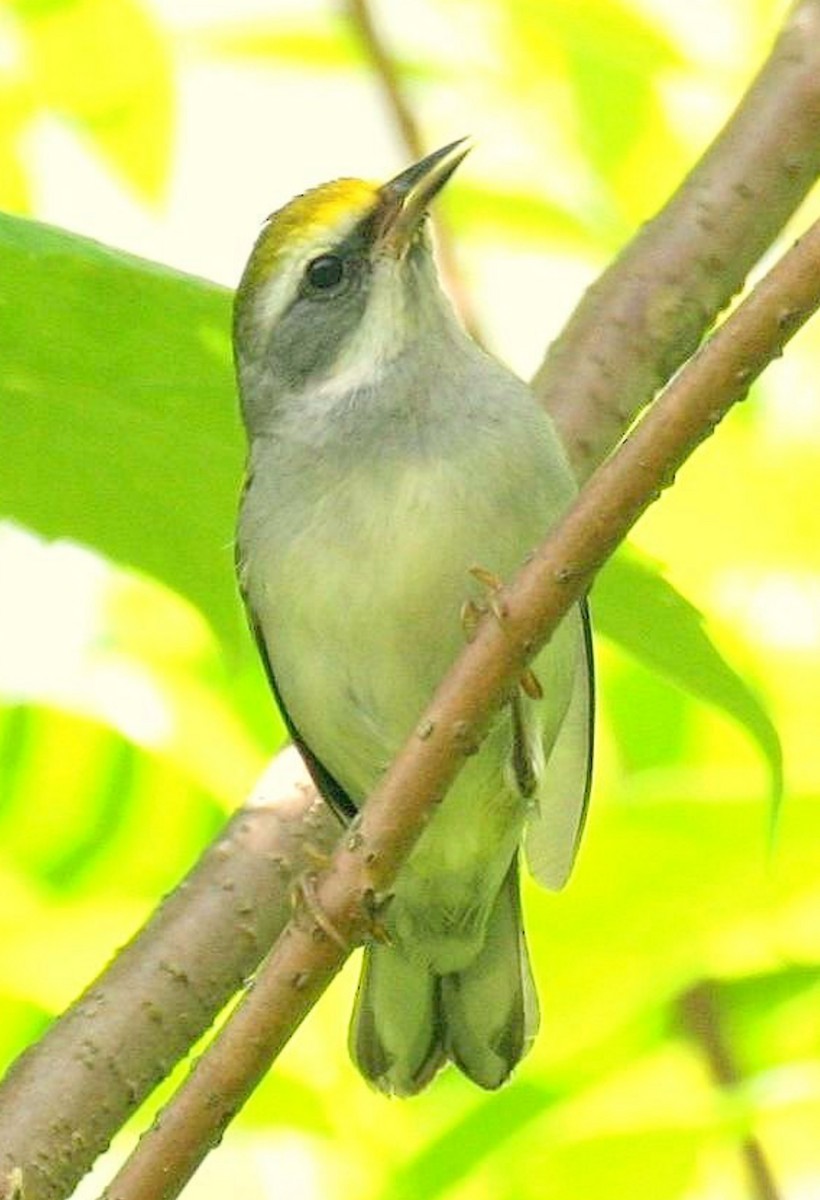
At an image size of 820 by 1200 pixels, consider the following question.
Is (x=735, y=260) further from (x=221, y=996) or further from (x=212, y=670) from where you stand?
(x=221, y=996)

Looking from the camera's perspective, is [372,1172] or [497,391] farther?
[497,391]

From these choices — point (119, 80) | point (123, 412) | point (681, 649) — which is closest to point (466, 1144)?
point (681, 649)

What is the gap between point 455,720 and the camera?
72.5 inches

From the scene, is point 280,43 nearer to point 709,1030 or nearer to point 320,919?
point 709,1030

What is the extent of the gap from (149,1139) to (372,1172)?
980 millimetres

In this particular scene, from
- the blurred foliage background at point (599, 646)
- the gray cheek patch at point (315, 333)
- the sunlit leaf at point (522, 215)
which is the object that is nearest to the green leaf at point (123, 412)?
the blurred foliage background at point (599, 646)

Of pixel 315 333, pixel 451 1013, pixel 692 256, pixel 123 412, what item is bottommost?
pixel 451 1013

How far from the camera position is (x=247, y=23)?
3246 millimetres

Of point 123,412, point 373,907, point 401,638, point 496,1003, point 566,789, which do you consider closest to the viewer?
point 373,907

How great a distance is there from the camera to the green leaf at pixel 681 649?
6.91ft

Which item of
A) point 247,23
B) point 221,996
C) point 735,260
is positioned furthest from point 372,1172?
point 247,23

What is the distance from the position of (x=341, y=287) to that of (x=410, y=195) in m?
0.24

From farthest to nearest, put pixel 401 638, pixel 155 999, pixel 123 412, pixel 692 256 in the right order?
pixel 692 256
pixel 401 638
pixel 155 999
pixel 123 412

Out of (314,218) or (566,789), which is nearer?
(566,789)
